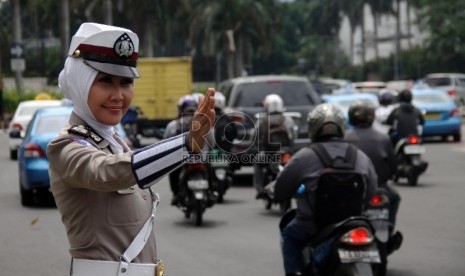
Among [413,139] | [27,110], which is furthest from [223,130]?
[27,110]

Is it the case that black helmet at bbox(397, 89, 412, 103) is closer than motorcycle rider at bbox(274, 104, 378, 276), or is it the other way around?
motorcycle rider at bbox(274, 104, 378, 276)

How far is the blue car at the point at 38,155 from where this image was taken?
1617 cm

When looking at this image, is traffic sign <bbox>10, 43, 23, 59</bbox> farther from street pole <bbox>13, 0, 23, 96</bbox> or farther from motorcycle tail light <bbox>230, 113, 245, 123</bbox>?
motorcycle tail light <bbox>230, 113, 245, 123</bbox>

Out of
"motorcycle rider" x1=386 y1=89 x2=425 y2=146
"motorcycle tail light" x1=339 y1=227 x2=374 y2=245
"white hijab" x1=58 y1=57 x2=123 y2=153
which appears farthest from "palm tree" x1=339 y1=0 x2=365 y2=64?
"white hijab" x1=58 y1=57 x2=123 y2=153

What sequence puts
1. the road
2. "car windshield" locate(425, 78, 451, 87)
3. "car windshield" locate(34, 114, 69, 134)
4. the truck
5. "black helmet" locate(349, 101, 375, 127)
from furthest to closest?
"car windshield" locate(425, 78, 451, 87) → the truck → "car windshield" locate(34, 114, 69, 134) → "black helmet" locate(349, 101, 375, 127) → the road

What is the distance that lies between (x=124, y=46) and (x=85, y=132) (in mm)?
315

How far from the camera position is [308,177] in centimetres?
751

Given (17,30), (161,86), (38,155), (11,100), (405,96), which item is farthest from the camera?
(17,30)

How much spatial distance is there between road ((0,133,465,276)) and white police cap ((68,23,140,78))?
639 centimetres

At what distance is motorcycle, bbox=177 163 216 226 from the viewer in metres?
13.8

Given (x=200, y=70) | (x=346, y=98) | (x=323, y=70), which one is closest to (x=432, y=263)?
(x=346, y=98)

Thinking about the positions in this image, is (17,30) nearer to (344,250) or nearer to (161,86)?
(161,86)

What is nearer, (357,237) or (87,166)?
(87,166)

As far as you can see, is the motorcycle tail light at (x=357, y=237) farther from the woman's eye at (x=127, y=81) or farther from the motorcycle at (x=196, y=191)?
the motorcycle at (x=196, y=191)
